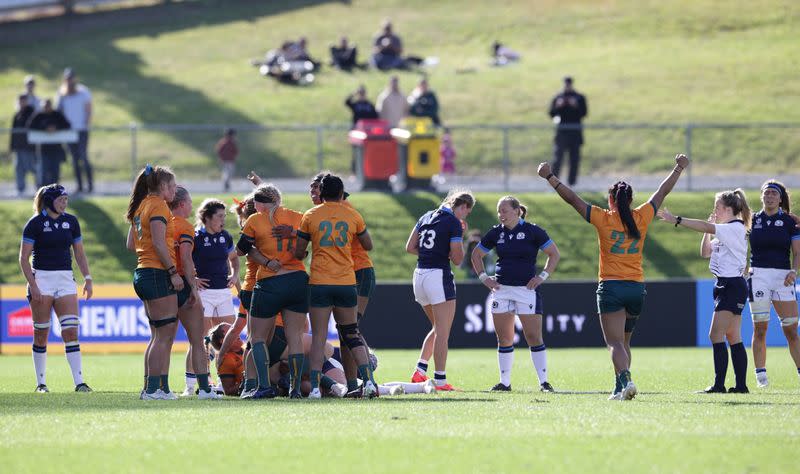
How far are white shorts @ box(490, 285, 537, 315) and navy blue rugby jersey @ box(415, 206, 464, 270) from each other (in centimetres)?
68

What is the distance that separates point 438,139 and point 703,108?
18490mm

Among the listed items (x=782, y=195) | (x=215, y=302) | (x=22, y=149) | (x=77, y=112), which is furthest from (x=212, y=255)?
(x=77, y=112)

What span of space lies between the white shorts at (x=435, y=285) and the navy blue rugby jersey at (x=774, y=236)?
3.42 meters

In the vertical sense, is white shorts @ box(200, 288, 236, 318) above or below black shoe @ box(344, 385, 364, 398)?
above

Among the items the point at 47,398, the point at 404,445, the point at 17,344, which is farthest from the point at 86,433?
the point at 17,344

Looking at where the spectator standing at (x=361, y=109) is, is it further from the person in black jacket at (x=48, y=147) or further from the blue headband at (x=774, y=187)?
the blue headband at (x=774, y=187)

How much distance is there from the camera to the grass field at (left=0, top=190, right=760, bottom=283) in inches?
1005

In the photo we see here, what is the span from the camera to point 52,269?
14172 millimetres

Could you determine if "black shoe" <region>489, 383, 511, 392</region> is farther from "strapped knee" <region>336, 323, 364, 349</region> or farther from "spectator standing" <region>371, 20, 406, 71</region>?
"spectator standing" <region>371, 20, 406, 71</region>

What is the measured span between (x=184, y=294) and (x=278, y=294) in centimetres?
102

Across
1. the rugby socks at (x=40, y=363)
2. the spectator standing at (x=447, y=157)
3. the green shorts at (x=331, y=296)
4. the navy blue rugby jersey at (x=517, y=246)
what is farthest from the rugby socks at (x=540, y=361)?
the spectator standing at (x=447, y=157)

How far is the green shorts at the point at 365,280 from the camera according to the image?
13.4 metres

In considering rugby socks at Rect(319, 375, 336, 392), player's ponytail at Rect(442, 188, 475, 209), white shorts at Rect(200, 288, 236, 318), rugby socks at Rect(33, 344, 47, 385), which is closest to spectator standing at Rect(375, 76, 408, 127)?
white shorts at Rect(200, 288, 236, 318)

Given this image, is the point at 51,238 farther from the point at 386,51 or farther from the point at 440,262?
the point at 386,51
